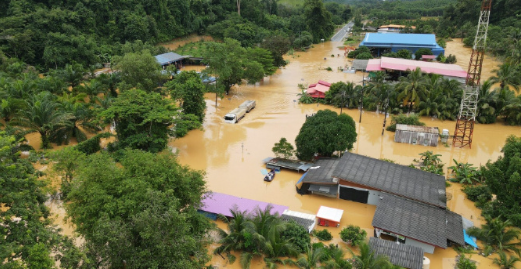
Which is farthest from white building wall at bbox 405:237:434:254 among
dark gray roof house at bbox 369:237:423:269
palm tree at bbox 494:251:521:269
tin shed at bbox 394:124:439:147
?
tin shed at bbox 394:124:439:147

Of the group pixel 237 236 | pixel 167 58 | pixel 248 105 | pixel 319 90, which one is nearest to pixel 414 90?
pixel 319 90

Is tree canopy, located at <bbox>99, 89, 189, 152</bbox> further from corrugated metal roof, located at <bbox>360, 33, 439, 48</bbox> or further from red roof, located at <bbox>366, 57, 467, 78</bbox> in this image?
corrugated metal roof, located at <bbox>360, 33, 439, 48</bbox>

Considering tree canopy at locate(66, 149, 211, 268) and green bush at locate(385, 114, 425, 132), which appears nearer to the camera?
tree canopy at locate(66, 149, 211, 268)

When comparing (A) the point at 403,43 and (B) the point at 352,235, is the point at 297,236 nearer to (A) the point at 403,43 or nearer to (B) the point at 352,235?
(B) the point at 352,235

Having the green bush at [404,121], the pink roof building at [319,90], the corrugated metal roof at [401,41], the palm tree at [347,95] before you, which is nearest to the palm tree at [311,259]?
the green bush at [404,121]

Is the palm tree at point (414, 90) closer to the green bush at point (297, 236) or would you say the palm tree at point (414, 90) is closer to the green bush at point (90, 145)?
the green bush at point (297, 236)

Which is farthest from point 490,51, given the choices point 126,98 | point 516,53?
point 126,98
